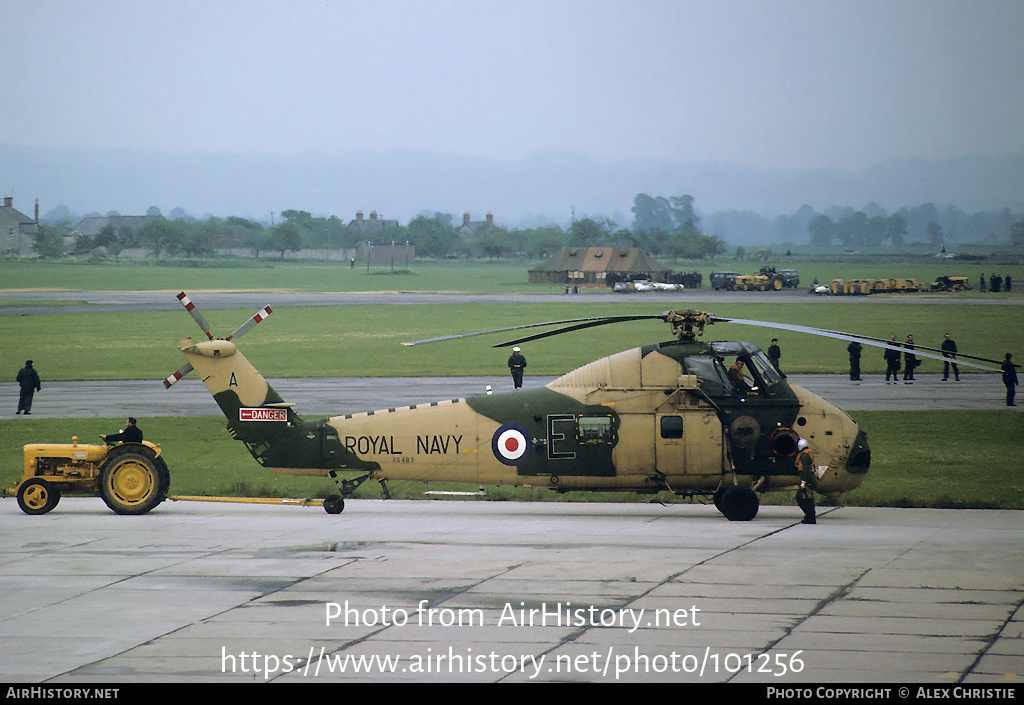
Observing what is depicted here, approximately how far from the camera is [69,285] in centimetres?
12494

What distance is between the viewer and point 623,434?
714 inches

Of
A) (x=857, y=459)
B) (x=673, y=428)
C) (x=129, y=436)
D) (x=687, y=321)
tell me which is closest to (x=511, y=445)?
(x=673, y=428)

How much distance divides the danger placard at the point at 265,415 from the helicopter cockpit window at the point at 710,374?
24.3ft

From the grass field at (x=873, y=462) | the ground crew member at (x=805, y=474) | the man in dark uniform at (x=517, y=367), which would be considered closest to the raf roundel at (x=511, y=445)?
the grass field at (x=873, y=462)

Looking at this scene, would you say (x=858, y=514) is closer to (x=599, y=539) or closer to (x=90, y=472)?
(x=599, y=539)

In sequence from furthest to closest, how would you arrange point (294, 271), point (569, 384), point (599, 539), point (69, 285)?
point (294, 271), point (69, 285), point (569, 384), point (599, 539)

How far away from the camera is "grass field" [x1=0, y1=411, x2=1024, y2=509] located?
21.4 metres

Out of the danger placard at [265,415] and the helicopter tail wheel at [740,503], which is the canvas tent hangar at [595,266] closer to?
the helicopter tail wheel at [740,503]

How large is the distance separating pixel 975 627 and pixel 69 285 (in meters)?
129

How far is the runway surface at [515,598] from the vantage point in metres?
10.3

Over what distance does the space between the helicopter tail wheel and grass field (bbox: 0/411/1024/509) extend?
2764 millimetres

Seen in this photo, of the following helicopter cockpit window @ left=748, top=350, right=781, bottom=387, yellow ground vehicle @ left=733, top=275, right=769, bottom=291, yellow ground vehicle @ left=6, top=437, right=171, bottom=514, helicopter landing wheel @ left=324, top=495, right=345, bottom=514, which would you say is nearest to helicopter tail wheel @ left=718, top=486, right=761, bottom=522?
helicopter cockpit window @ left=748, top=350, right=781, bottom=387

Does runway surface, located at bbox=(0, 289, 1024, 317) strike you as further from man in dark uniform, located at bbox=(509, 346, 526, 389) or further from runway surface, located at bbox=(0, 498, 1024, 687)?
runway surface, located at bbox=(0, 498, 1024, 687)

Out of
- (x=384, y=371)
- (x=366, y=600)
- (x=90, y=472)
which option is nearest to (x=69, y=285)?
(x=384, y=371)
